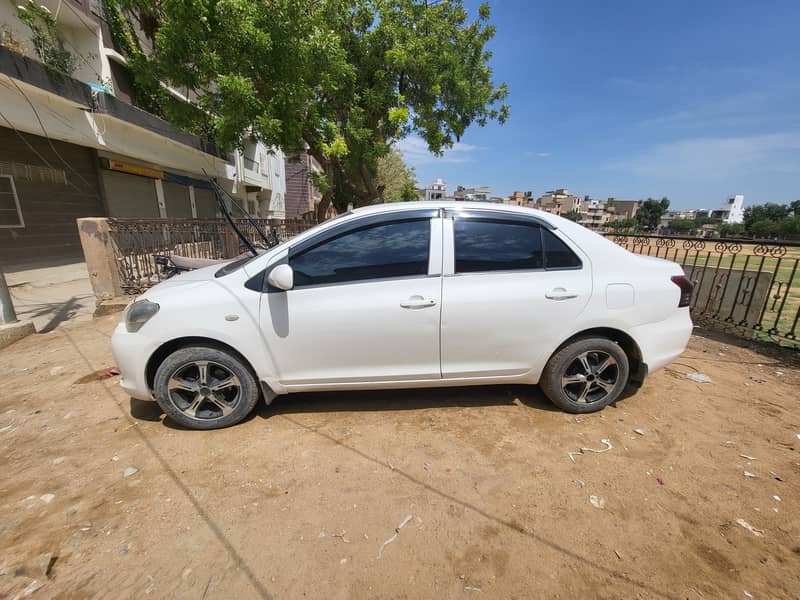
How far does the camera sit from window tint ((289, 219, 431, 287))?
8.38 ft

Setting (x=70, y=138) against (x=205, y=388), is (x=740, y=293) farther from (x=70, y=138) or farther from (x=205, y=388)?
(x=70, y=138)

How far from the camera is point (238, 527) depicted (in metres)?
1.86

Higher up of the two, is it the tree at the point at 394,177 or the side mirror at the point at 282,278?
the tree at the point at 394,177

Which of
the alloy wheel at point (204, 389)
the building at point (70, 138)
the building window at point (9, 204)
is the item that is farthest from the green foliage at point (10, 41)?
the alloy wheel at point (204, 389)

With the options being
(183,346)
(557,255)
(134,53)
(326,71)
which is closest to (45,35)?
(134,53)

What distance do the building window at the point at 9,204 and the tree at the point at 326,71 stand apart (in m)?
4.20

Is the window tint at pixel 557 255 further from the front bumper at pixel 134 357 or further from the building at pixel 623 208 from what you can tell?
the building at pixel 623 208

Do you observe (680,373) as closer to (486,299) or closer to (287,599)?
(486,299)

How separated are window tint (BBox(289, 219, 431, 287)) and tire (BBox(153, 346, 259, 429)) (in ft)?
2.75

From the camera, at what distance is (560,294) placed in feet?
8.59

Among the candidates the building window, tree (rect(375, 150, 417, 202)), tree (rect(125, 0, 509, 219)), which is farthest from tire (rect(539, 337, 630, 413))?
tree (rect(375, 150, 417, 202))

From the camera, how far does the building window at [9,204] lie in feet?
27.5

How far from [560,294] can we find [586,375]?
77 cm

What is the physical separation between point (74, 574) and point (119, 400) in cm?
190
